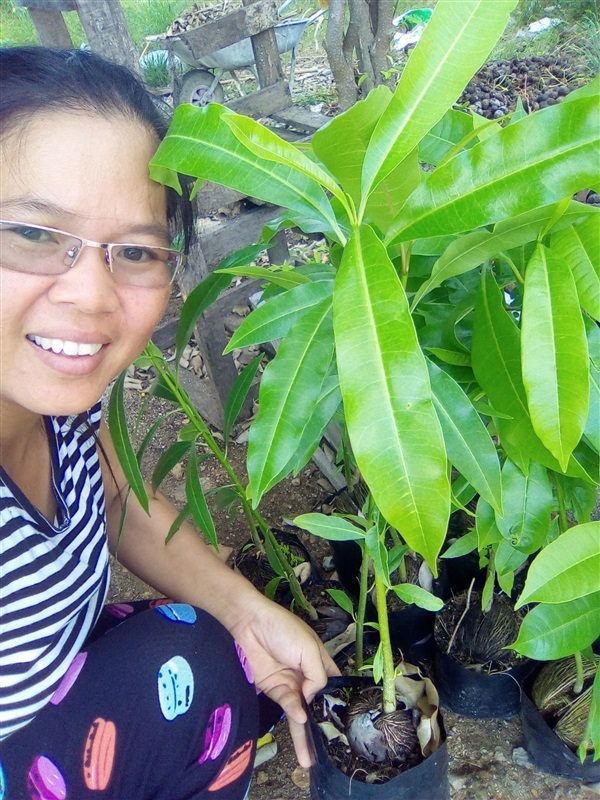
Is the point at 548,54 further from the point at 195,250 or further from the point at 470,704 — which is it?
the point at 470,704

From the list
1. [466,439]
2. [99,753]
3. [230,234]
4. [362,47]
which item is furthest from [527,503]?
[362,47]

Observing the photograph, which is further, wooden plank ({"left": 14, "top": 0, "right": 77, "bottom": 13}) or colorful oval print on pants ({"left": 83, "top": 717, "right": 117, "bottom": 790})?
wooden plank ({"left": 14, "top": 0, "right": 77, "bottom": 13})

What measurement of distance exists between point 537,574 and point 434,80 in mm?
527

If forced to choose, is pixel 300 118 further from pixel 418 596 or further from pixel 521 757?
pixel 521 757

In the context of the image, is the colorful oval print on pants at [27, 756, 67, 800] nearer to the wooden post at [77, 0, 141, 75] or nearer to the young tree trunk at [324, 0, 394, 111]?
the wooden post at [77, 0, 141, 75]

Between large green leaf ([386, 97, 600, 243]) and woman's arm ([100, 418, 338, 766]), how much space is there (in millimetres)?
777

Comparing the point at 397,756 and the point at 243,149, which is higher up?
the point at 243,149

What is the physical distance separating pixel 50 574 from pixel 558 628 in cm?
70

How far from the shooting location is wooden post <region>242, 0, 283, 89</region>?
73.3 inches

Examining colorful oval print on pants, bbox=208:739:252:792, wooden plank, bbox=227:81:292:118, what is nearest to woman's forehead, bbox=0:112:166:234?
colorful oval print on pants, bbox=208:739:252:792

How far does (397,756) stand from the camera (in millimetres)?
928

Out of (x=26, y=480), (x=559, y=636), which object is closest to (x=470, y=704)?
(x=559, y=636)

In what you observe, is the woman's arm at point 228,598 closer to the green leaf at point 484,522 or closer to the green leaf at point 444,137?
the green leaf at point 484,522

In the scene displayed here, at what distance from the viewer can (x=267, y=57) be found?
189cm
